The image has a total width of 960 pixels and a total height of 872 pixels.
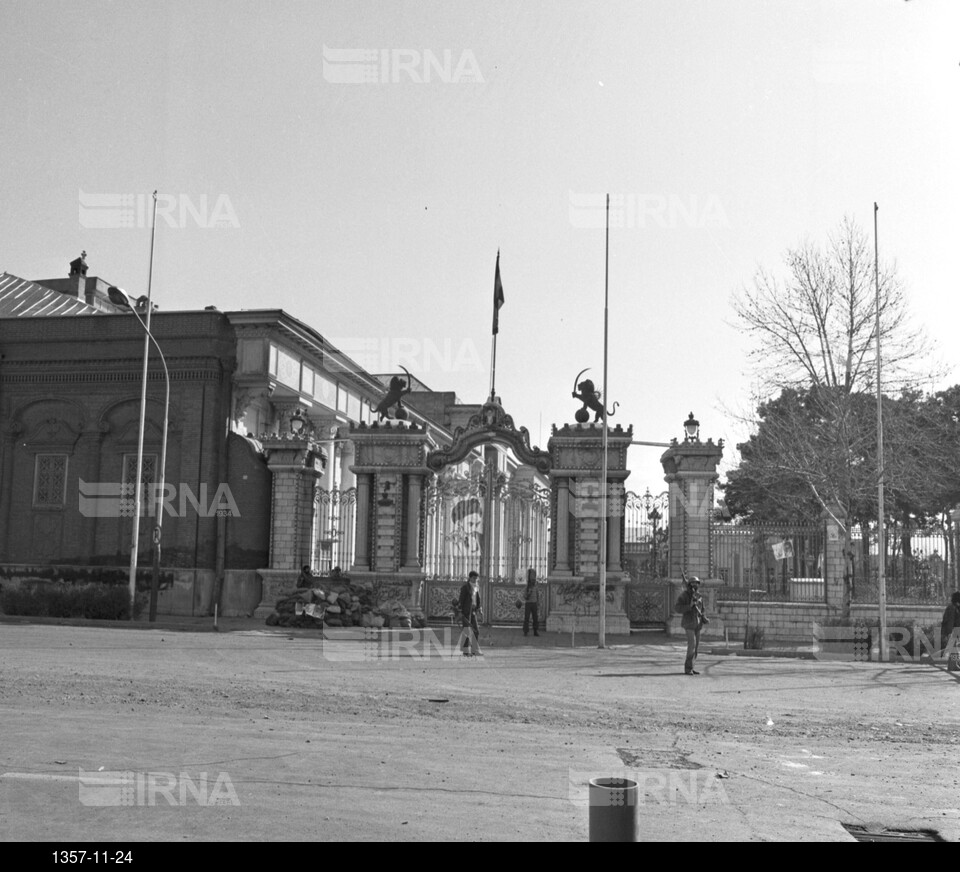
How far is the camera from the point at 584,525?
26.8 meters

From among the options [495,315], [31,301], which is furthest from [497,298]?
[31,301]

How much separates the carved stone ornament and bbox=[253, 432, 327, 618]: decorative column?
4.34m

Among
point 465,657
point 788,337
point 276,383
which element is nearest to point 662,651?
point 465,657

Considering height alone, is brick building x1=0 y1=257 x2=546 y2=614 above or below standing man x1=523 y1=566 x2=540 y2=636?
above

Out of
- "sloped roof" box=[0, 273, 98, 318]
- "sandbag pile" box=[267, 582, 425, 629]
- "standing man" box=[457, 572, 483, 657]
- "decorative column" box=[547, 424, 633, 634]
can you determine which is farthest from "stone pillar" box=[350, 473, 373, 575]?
"sloped roof" box=[0, 273, 98, 318]

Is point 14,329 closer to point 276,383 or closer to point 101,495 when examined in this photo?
point 101,495

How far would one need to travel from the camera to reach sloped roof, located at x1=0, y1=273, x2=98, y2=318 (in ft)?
121

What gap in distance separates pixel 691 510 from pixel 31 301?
25.0 meters

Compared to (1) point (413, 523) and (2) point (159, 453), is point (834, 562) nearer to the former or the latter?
(1) point (413, 523)

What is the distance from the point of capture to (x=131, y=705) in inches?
493

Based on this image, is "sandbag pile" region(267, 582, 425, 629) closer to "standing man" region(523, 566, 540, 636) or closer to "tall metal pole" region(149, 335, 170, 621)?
"standing man" region(523, 566, 540, 636)

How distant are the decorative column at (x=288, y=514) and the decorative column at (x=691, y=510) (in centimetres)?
966

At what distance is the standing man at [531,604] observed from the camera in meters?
25.4

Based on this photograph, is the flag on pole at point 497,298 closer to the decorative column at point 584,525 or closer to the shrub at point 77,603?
the decorative column at point 584,525
